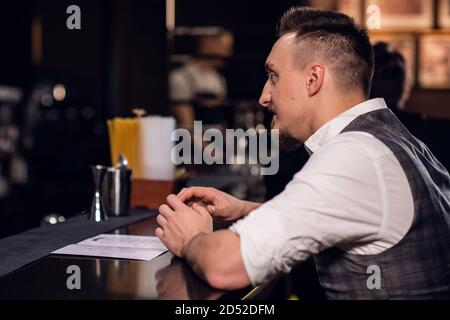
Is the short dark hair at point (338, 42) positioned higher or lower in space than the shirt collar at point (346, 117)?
higher

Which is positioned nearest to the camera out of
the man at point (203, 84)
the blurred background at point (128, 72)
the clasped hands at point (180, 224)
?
the clasped hands at point (180, 224)

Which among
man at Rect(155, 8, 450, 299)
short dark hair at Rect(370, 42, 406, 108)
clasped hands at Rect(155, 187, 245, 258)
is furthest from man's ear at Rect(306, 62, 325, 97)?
short dark hair at Rect(370, 42, 406, 108)

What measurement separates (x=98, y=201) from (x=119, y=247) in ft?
1.67

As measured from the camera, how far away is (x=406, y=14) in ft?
17.8

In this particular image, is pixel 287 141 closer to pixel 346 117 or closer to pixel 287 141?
pixel 287 141

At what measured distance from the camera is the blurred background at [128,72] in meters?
5.22

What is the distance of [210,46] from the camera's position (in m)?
5.90

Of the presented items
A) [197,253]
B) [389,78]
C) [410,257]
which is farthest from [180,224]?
[389,78]

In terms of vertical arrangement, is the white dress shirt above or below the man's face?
below

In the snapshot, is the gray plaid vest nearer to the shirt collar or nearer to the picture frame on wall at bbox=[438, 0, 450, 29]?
the shirt collar

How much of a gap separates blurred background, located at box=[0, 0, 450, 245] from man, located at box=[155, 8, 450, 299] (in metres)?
3.27

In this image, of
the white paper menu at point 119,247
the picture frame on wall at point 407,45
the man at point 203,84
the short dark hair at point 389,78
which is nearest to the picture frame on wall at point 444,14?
the picture frame on wall at point 407,45

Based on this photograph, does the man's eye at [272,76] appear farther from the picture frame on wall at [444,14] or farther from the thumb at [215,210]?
the picture frame on wall at [444,14]

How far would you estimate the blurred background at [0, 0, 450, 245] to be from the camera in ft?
17.1
